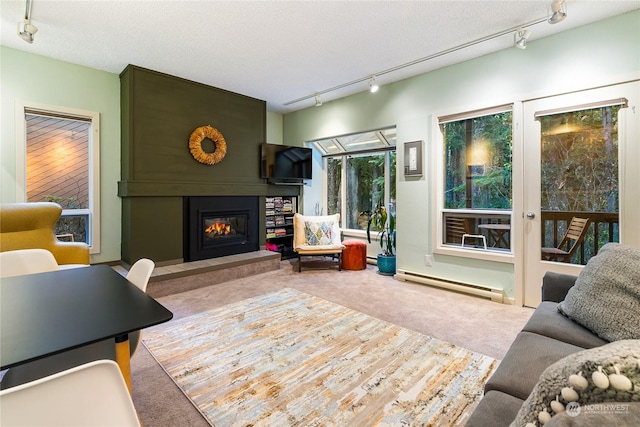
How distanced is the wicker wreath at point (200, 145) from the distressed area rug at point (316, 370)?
2.30 m

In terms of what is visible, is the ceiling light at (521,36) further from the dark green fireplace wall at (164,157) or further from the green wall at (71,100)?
the green wall at (71,100)

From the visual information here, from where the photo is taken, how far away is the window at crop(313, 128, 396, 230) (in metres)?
4.79

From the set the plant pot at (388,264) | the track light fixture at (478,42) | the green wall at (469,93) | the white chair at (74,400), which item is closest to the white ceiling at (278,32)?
the track light fixture at (478,42)

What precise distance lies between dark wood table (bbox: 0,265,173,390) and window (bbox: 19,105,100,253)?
253 centimetres

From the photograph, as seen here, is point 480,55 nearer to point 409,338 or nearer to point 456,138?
point 456,138

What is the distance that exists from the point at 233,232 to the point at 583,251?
432 cm

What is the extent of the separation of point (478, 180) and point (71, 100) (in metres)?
5.00

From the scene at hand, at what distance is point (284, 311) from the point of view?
9.65ft

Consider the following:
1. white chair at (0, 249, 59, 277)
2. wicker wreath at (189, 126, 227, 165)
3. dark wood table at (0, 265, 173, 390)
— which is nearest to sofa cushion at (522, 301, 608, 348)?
dark wood table at (0, 265, 173, 390)

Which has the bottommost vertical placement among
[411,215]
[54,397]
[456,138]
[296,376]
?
[296,376]

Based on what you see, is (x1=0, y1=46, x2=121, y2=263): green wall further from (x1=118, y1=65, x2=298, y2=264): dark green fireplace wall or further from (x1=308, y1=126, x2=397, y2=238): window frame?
(x1=308, y1=126, x2=397, y2=238): window frame

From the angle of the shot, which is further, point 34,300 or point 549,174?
point 549,174

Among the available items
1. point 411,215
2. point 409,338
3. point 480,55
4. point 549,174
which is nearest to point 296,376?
point 409,338

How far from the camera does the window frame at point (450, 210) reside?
3174mm
